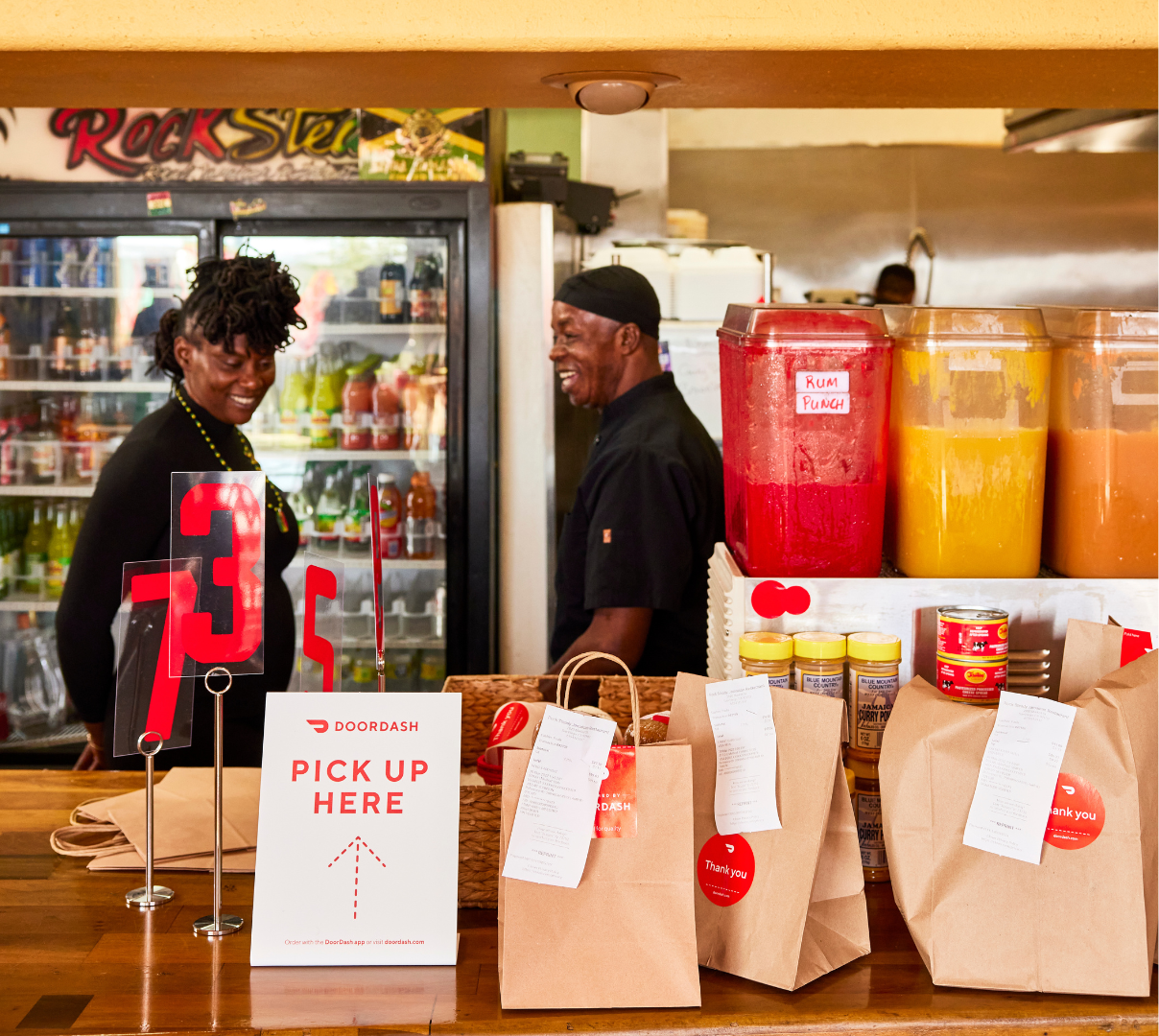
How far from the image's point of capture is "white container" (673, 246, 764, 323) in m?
3.92

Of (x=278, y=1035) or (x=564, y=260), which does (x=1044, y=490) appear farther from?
(x=564, y=260)

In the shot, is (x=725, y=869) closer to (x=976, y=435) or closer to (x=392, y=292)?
(x=976, y=435)

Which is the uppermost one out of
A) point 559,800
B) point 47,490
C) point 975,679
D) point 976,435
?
point 976,435

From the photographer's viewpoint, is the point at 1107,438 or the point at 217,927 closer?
the point at 217,927

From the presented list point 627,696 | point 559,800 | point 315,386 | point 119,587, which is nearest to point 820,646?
point 559,800

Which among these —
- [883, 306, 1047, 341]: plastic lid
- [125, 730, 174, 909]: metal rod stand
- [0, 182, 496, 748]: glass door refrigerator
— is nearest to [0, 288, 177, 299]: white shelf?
[0, 182, 496, 748]: glass door refrigerator

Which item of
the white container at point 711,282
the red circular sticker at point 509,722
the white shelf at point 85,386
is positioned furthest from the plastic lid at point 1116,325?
the white shelf at point 85,386

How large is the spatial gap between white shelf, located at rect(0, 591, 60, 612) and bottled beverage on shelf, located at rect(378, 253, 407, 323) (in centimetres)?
157

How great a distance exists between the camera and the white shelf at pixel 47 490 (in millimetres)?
3887

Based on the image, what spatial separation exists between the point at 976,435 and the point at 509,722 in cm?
78

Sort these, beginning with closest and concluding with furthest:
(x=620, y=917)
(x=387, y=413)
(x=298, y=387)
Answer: (x=620, y=917)
(x=387, y=413)
(x=298, y=387)

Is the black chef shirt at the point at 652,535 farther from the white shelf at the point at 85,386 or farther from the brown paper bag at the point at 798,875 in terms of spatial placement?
the white shelf at the point at 85,386

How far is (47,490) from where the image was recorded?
3896 millimetres

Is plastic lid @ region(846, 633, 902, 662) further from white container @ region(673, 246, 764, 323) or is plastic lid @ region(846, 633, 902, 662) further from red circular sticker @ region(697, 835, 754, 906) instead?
white container @ region(673, 246, 764, 323)
